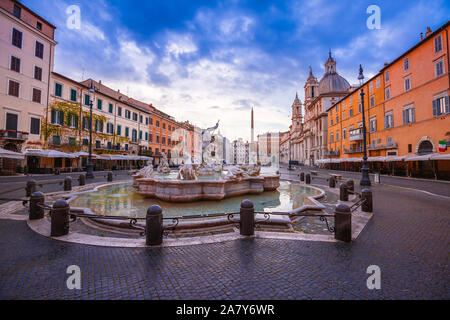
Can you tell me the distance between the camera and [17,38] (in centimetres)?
2238

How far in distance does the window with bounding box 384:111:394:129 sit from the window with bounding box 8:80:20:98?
4656 centimetres

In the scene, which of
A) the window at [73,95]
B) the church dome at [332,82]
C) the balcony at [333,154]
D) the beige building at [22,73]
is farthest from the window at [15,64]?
the church dome at [332,82]

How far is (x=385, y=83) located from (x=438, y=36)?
894cm

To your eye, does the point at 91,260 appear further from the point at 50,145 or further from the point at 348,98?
the point at 348,98

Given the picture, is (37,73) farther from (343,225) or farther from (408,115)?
(408,115)

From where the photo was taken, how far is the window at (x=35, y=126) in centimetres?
2373

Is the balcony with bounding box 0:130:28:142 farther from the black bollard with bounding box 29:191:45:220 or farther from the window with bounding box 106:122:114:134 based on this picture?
the black bollard with bounding box 29:191:45:220

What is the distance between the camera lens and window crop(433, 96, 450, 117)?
20580 mm

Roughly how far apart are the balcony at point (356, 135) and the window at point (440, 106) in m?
13.6

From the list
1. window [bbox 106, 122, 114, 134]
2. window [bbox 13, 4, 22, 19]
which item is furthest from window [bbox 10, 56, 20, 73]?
window [bbox 106, 122, 114, 134]

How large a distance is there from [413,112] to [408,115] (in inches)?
38.5

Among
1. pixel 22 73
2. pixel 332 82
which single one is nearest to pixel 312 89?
pixel 332 82

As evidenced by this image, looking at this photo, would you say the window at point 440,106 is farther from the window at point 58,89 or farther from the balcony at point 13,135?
the window at point 58,89
